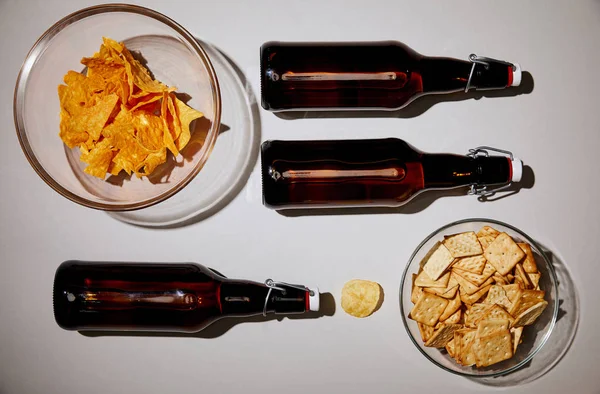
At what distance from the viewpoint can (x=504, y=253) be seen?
899 mm

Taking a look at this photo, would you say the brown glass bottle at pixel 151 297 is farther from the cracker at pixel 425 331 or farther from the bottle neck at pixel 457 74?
the bottle neck at pixel 457 74

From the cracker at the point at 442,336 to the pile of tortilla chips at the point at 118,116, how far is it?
21.7 inches

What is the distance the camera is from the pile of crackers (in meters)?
0.89

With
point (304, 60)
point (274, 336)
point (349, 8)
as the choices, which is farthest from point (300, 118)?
point (274, 336)

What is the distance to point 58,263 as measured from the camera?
973mm

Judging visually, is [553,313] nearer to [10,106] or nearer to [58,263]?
[58,263]

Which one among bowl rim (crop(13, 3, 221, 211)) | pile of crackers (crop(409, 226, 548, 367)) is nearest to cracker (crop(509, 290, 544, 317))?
pile of crackers (crop(409, 226, 548, 367))

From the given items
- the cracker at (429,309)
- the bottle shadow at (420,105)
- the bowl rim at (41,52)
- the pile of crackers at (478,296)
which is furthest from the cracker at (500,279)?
the bowl rim at (41,52)

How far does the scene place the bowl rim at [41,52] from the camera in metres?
0.86

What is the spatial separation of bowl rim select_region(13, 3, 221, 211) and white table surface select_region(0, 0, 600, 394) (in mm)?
78

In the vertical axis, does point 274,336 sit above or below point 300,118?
below

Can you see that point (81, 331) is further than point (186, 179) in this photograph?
Yes

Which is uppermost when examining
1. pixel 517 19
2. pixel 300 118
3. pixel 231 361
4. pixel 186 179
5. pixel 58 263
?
pixel 517 19

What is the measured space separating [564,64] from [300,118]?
0.52 metres
